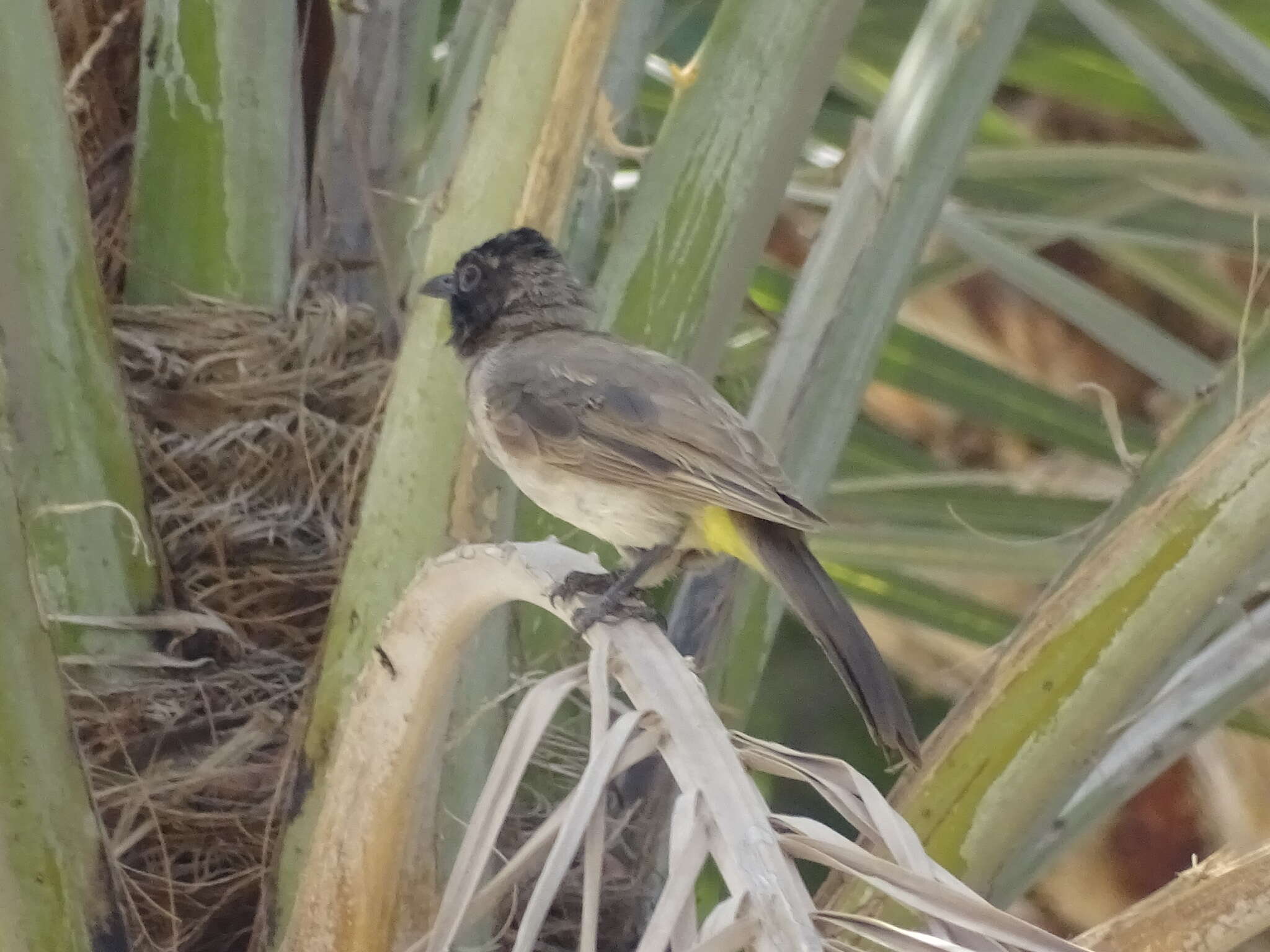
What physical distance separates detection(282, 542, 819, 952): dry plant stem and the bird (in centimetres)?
16

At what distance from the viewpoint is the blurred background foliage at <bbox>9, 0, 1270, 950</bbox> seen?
1089 mm

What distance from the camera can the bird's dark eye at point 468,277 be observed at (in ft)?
3.88

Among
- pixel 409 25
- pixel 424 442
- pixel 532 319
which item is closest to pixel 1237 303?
pixel 532 319

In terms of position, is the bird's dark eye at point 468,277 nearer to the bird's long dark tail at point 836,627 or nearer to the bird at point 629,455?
the bird at point 629,455

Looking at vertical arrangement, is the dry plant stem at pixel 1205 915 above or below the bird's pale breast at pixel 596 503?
above

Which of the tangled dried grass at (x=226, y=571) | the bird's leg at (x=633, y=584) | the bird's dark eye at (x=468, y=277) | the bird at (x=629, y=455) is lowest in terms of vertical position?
the tangled dried grass at (x=226, y=571)

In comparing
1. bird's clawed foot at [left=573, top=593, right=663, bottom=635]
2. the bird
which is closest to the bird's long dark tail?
the bird

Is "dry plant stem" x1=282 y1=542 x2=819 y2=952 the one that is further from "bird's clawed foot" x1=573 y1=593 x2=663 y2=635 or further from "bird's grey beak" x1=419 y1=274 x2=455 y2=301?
"bird's grey beak" x1=419 y1=274 x2=455 y2=301

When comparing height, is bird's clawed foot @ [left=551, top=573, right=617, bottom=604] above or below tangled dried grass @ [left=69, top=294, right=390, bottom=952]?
above

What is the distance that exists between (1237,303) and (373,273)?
1.00m

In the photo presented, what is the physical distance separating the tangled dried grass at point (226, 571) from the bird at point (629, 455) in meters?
0.16

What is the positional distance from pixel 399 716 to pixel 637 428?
1.28 ft

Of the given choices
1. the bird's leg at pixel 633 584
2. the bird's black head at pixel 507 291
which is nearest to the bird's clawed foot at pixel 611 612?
the bird's leg at pixel 633 584

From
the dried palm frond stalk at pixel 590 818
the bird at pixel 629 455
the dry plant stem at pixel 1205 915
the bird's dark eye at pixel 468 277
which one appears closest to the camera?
the dried palm frond stalk at pixel 590 818
